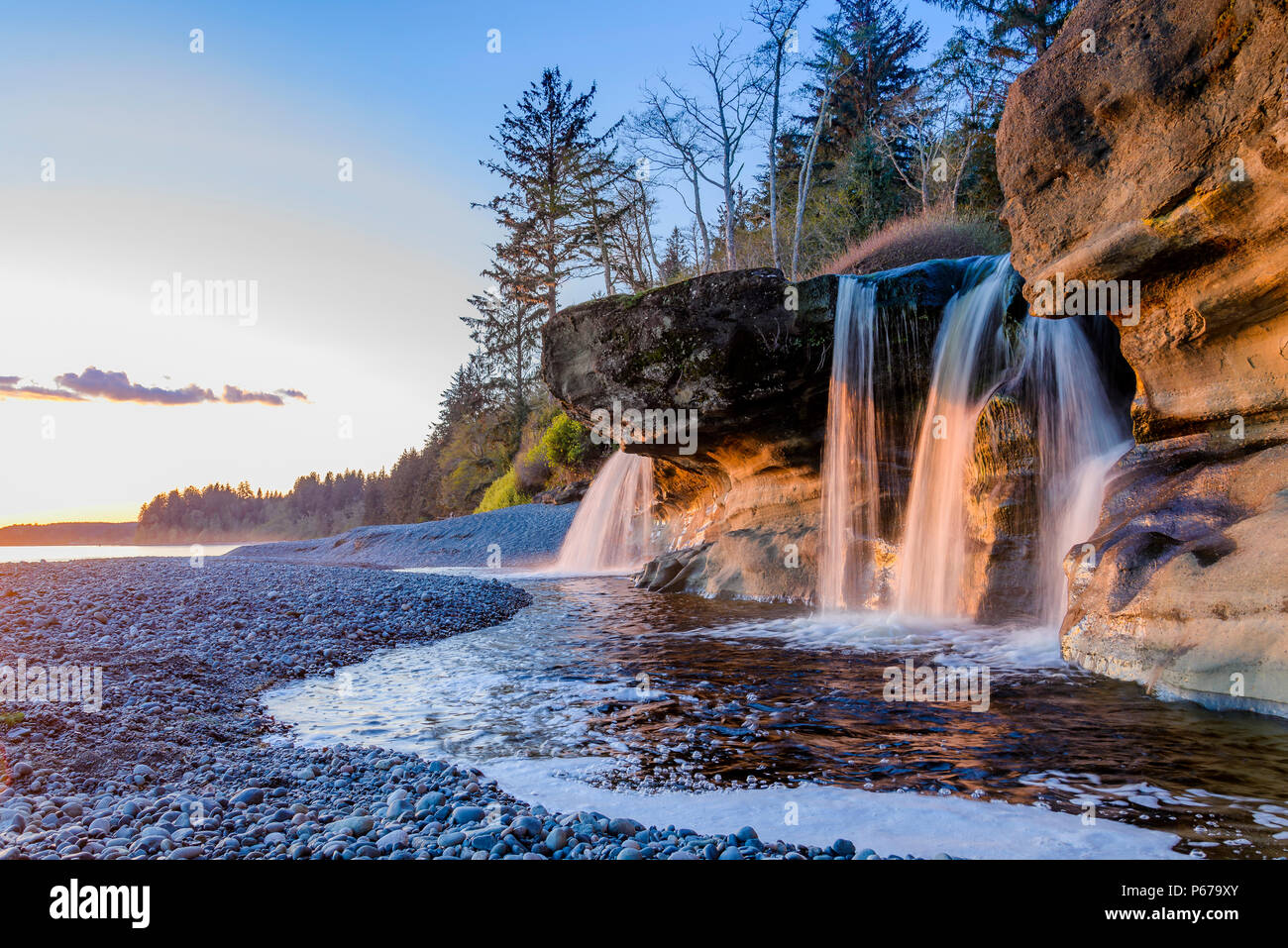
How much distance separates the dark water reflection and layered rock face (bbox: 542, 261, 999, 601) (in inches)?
183

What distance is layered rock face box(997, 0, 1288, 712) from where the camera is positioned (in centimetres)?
550

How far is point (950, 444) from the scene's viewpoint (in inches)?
406

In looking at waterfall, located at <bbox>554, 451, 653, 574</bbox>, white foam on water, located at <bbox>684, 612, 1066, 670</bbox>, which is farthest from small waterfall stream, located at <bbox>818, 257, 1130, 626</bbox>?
waterfall, located at <bbox>554, 451, 653, 574</bbox>

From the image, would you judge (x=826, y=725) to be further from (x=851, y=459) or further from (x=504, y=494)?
(x=504, y=494)

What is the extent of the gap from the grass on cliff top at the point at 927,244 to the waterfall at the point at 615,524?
300 inches

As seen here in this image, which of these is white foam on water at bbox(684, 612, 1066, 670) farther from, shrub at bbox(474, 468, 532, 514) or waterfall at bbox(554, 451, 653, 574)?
shrub at bbox(474, 468, 532, 514)

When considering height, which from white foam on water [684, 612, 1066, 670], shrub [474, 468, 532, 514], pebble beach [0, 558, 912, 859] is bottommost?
white foam on water [684, 612, 1066, 670]

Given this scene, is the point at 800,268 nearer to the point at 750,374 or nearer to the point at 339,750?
the point at 750,374

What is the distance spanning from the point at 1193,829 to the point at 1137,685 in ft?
9.77

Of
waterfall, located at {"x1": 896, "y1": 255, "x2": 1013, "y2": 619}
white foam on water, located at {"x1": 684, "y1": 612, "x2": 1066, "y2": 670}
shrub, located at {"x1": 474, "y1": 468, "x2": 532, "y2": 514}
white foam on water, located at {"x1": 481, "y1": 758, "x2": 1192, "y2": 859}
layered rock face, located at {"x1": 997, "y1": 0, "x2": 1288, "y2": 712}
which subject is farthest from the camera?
shrub, located at {"x1": 474, "y1": 468, "x2": 532, "y2": 514}

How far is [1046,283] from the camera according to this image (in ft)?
25.5

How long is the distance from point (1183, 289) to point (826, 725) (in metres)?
5.66

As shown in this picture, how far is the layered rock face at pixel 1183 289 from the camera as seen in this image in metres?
5.50

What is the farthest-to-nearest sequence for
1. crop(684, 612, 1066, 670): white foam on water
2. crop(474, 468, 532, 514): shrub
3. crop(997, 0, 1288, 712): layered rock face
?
1. crop(474, 468, 532, 514): shrub
2. crop(684, 612, 1066, 670): white foam on water
3. crop(997, 0, 1288, 712): layered rock face
